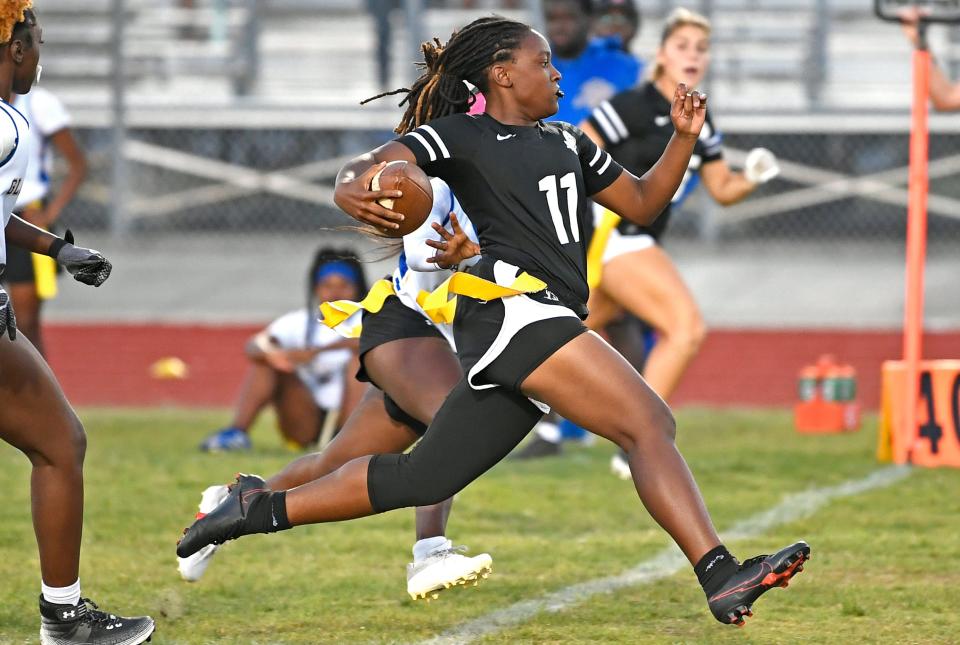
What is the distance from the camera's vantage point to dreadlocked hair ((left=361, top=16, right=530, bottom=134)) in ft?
15.0

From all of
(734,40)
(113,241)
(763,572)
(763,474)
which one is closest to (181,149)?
(113,241)

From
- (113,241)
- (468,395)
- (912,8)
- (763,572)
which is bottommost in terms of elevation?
(113,241)

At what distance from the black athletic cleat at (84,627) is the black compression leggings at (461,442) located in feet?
2.93

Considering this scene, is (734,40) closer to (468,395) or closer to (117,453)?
(117,453)

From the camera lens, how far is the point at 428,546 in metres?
5.11

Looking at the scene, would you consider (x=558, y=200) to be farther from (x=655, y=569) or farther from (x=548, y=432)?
(x=548, y=432)

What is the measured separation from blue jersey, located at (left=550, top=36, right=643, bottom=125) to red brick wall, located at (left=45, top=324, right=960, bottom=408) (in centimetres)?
329

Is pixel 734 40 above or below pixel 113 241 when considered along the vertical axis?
above

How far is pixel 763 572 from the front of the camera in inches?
162

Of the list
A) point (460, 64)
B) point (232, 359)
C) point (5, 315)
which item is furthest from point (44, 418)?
point (232, 359)

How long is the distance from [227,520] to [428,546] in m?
0.69

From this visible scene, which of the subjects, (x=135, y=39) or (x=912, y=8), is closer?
(x=912, y=8)

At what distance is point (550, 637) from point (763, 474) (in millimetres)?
3925

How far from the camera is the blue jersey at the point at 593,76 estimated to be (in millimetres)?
9781
